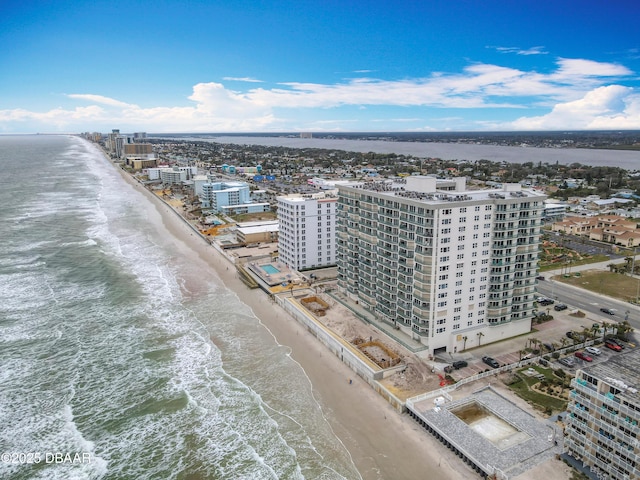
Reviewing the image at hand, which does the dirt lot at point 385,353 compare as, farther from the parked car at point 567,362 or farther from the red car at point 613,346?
the red car at point 613,346

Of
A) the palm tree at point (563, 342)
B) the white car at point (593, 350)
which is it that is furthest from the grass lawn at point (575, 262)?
the white car at point (593, 350)

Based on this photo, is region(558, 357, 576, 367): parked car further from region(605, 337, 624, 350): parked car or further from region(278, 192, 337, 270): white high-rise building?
region(278, 192, 337, 270): white high-rise building

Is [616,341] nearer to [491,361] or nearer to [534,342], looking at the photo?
[534,342]

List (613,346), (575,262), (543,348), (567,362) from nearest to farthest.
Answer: (567,362) → (543,348) → (613,346) → (575,262)

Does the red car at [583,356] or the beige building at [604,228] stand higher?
the beige building at [604,228]

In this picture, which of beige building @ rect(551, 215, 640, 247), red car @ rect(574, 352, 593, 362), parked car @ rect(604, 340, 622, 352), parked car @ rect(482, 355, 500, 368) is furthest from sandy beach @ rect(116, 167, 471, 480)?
beige building @ rect(551, 215, 640, 247)

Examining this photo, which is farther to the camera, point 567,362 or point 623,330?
point 623,330

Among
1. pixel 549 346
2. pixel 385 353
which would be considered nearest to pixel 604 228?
pixel 549 346
